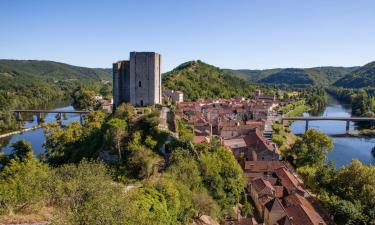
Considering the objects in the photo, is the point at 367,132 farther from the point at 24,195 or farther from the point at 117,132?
the point at 24,195

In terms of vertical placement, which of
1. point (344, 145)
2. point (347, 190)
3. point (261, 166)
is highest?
point (261, 166)

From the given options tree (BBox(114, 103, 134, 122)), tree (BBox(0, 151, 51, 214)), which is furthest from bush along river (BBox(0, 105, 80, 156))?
tree (BBox(0, 151, 51, 214))

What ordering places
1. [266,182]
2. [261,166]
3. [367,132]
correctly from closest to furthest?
[266,182] → [261,166] → [367,132]

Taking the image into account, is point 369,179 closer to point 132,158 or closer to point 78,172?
point 132,158

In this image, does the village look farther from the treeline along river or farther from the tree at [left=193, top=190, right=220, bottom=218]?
the treeline along river

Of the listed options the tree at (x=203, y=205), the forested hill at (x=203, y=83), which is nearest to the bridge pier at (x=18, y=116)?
the forested hill at (x=203, y=83)

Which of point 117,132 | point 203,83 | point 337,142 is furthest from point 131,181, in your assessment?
point 203,83

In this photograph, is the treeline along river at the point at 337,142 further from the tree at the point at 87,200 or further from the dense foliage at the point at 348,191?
the tree at the point at 87,200
